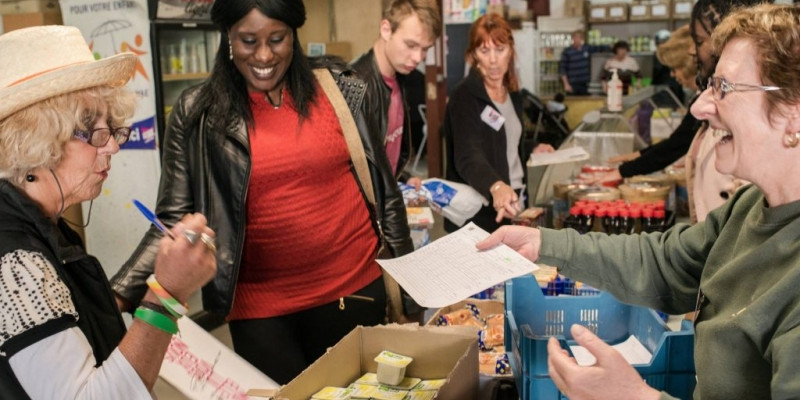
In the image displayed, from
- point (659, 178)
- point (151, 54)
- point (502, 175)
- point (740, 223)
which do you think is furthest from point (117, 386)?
point (659, 178)

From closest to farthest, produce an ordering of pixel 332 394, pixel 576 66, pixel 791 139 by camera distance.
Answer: pixel 791 139
pixel 332 394
pixel 576 66

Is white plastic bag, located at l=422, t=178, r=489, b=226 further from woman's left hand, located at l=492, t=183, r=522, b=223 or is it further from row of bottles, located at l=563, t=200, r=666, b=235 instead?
row of bottles, located at l=563, t=200, r=666, b=235

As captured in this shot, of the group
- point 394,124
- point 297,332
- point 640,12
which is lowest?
point 297,332

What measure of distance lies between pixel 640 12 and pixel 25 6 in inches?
425

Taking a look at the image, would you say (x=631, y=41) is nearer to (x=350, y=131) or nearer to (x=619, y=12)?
(x=619, y=12)

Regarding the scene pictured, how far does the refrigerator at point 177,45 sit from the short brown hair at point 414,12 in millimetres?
1726

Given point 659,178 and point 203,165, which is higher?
point 203,165

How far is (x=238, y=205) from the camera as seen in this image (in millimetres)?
2436

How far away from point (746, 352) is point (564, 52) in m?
11.7

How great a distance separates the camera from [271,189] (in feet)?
8.16

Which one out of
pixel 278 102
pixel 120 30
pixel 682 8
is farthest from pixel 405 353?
pixel 682 8

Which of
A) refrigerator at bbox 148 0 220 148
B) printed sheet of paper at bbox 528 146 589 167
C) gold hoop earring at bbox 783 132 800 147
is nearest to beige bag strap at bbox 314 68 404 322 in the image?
gold hoop earring at bbox 783 132 800 147

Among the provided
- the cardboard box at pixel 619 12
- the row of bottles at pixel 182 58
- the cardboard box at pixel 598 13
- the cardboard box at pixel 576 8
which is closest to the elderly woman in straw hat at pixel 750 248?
the row of bottles at pixel 182 58

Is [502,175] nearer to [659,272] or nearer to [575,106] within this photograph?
[659,272]
